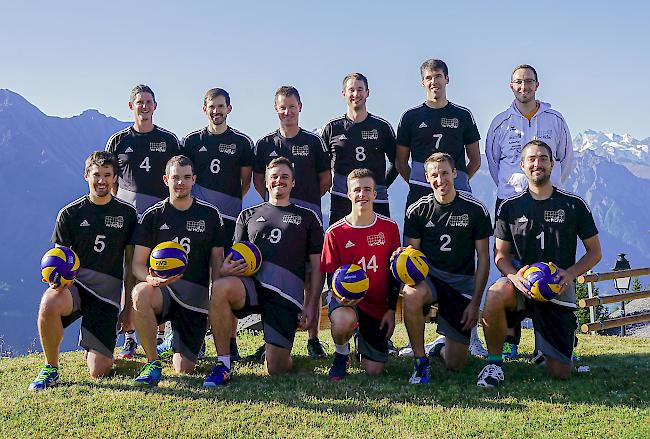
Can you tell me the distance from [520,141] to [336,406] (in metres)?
4.09

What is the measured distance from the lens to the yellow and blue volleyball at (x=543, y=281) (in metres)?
6.09

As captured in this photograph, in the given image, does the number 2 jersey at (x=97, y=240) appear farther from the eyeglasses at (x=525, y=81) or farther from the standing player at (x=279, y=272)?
the eyeglasses at (x=525, y=81)

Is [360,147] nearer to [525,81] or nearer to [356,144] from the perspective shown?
[356,144]

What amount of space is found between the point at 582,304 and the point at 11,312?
611 feet

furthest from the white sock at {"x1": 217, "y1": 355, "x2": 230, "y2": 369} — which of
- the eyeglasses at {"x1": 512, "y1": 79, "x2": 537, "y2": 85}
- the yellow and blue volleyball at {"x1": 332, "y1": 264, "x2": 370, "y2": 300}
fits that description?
the eyeglasses at {"x1": 512, "y1": 79, "x2": 537, "y2": 85}

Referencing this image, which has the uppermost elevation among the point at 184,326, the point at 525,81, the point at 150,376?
the point at 525,81

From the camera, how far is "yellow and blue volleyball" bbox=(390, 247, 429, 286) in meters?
6.38

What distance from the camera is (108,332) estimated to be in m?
6.83

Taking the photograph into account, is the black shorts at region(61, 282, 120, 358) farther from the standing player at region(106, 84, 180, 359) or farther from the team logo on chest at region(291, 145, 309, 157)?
the team logo on chest at region(291, 145, 309, 157)

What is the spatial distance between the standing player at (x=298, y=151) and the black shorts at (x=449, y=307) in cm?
180

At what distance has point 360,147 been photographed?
8.03 metres

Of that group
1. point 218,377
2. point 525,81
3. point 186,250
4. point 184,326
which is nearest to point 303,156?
point 186,250

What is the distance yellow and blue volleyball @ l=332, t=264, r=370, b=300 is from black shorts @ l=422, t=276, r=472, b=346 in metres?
0.81

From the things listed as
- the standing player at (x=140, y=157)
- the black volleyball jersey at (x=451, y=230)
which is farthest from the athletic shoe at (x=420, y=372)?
the standing player at (x=140, y=157)
